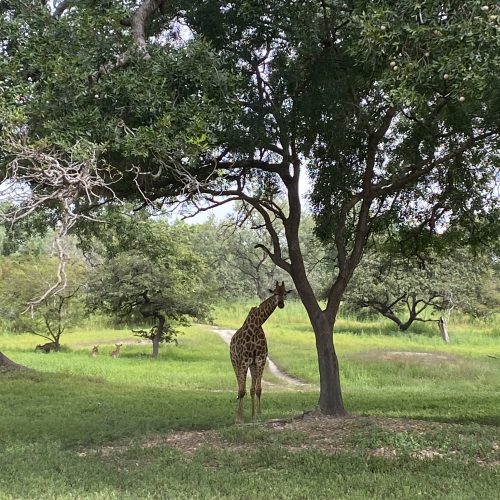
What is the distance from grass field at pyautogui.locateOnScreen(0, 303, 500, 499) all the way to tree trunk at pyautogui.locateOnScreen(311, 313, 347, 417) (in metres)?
0.49

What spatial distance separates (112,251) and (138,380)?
4243mm

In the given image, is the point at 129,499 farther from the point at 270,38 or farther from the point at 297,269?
the point at 270,38

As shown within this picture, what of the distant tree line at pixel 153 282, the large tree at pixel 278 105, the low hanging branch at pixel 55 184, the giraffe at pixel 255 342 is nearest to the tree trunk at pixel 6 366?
the distant tree line at pixel 153 282

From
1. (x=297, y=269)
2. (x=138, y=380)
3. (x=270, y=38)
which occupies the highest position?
(x=270, y=38)

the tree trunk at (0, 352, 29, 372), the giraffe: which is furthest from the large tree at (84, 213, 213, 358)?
the giraffe

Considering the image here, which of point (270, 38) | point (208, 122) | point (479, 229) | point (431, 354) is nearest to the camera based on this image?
point (208, 122)

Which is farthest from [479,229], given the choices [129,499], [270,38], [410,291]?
[410,291]

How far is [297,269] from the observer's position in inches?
407

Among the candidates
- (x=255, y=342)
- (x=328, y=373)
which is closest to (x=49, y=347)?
(x=255, y=342)

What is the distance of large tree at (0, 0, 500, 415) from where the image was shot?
552cm

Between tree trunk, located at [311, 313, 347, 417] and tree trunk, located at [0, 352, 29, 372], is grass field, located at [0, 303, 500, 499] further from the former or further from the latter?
tree trunk, located at [0, 352, 29, 372]

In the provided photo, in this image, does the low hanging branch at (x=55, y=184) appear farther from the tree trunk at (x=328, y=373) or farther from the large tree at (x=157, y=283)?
the large tree at (x=157, y=283)

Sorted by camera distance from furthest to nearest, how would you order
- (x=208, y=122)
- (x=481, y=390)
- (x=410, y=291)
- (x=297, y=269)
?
(x=410, y=291) < (x=481, y=390) < (x=297, y=269) < (x=208, y=122)

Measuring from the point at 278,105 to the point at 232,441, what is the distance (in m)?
4.88
